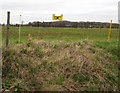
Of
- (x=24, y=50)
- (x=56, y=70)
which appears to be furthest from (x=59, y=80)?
(x=24, y=50)

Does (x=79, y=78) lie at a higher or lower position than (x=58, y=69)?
lower

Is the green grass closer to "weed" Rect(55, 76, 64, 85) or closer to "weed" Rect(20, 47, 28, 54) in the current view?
"weed" Rect(20, 47, 28, 54)

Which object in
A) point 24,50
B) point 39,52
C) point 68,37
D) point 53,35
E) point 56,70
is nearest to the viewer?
point 56,70

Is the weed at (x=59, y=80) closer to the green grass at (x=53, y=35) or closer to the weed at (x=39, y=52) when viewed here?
the weed at (x=39, y=52)

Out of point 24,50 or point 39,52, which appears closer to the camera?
point 24,50

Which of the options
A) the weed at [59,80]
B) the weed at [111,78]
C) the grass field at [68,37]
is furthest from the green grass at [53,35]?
the weed at [111,78]

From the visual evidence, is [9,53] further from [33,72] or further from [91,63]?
[91,63]

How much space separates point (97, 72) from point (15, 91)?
2.61m

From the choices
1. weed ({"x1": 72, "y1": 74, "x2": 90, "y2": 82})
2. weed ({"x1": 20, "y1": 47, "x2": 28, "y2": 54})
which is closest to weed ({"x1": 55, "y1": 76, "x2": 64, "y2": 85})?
weed ({"x1": 72, "y1": 74, "x2": 90, "y2": 82})

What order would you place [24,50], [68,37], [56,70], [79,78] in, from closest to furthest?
[79,78]
[56,70]
[24,50]
[68,37]

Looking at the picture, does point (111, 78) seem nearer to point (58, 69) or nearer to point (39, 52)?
point (58, 69)

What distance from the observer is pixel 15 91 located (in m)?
5.49

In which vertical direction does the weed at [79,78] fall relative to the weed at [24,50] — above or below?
below

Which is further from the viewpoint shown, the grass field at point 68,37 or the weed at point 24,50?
the grass field at point 68,37
